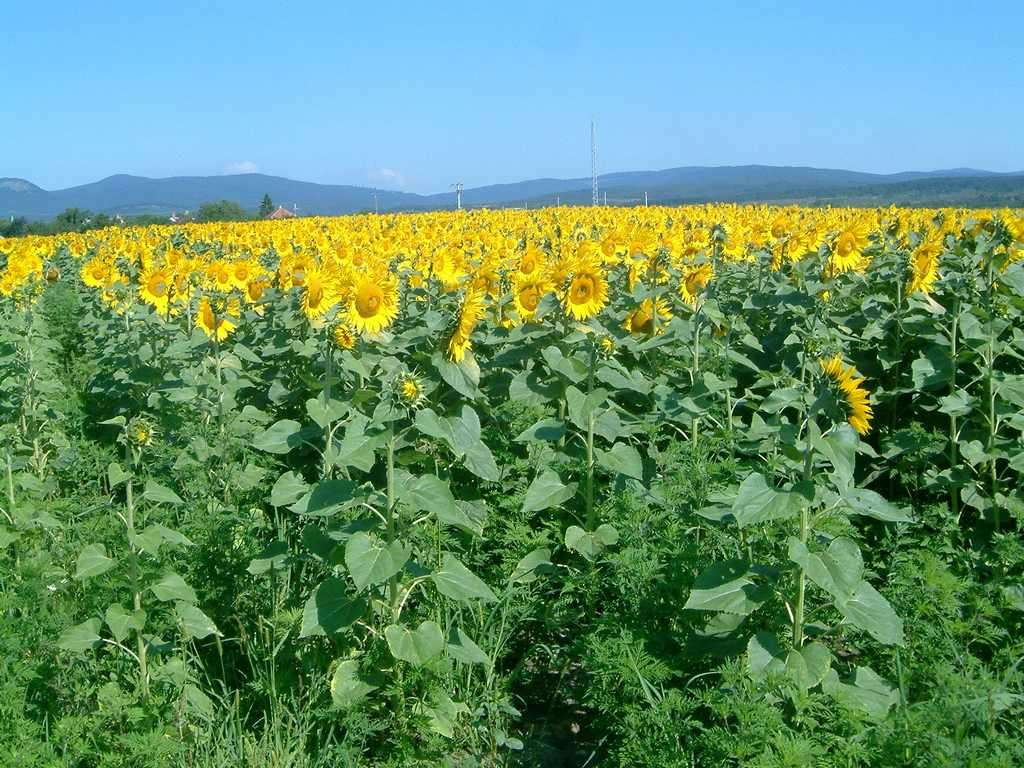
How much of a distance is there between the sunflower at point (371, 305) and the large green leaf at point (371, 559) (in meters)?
1.14

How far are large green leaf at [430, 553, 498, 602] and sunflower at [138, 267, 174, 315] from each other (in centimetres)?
415

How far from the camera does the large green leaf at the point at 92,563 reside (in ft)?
10.3

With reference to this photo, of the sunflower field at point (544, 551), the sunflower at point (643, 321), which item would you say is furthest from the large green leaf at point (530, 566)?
the sunflower at point (643, 321)

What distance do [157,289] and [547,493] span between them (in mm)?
3954

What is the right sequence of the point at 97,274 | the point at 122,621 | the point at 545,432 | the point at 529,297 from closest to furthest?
the point at 122,621 → the point at 545,432 → the point at 529,297 → the point at 97,274

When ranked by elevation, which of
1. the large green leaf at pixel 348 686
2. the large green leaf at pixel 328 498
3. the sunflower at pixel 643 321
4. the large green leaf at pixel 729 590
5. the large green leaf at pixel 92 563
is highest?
the sunflower at pixel 643 321

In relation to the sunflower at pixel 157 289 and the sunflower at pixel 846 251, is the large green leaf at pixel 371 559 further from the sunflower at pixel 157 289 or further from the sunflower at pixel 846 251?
the sunflower at pixel 157 289

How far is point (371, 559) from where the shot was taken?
2885 millimetres

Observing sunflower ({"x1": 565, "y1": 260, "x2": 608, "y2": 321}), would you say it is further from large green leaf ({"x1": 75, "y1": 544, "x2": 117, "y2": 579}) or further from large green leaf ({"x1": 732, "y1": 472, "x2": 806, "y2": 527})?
large green leaf ({"x1": 75, "y1": 544, "x2": 117, "y2": 579})

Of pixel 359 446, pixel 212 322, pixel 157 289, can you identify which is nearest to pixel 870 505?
pixel 359 446

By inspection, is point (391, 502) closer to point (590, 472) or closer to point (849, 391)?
point (590, 472)

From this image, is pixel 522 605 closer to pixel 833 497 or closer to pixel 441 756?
pixel 441 756

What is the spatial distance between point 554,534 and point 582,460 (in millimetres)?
348

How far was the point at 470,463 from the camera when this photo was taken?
327 cm
